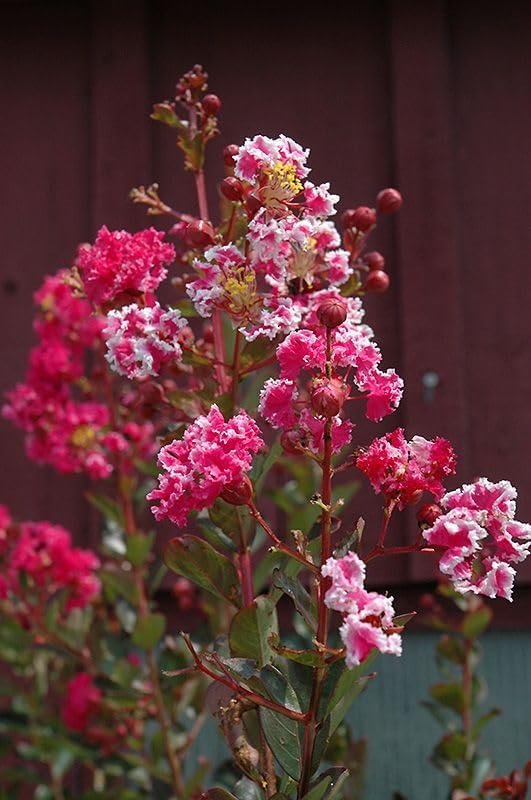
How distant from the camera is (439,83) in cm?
246

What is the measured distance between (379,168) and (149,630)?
116 centimetres

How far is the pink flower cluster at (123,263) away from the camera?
1.24 meters

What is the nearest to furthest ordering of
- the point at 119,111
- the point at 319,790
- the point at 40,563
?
1. the point at 319,790
2. the point at 40,563
3. the point at 119,111

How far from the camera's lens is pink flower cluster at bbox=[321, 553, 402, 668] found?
89 cm

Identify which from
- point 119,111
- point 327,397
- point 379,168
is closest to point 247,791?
point 327,397

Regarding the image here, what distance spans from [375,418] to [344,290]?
0.33 metres

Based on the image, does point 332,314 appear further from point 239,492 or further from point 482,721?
point 482,721

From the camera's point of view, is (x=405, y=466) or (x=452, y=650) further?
(x=452, y=650)

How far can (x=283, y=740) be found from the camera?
1.09m

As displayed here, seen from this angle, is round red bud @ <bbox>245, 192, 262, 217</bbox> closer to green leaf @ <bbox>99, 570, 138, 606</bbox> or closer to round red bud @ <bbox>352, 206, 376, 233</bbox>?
round red bud @ <bbox>352, 206, 376, 233</bbox>

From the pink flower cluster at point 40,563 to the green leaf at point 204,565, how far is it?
908mm

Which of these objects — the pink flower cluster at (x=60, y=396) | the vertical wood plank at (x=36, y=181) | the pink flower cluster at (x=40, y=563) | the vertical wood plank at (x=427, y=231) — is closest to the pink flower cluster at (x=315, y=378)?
the pink flower cluster at (x=60, y=396)

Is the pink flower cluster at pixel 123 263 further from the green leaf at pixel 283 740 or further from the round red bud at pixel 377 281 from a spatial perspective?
the green leaf at pixel 283 740

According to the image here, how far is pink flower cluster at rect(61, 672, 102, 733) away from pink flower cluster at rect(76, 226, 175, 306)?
1077 millimetres
